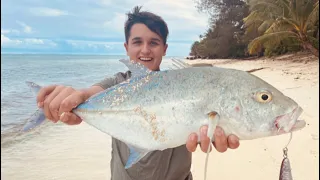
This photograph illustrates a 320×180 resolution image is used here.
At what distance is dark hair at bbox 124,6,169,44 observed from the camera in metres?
2.64

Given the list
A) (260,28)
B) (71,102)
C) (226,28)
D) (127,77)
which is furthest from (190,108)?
(226,28)

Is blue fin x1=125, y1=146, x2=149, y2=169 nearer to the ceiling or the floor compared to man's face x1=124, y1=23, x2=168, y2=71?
nearer to the floor

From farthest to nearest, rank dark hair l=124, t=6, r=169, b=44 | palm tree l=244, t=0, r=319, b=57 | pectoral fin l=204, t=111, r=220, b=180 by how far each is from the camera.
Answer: palm tree l=244, t=0, r=319, b=57 < dark hair l=124, t=6, r=169, b=44 < pectoral fin l=204, t=111, r=220, b=180

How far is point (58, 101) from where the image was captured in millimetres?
1836

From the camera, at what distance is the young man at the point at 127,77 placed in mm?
1829

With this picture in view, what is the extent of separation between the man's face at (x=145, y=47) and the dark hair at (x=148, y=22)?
0.11ft

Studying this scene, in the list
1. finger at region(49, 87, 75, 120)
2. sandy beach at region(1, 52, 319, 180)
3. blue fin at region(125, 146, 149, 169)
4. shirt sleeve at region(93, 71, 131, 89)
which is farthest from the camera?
sandy beach at region(1, 52, 319, 180)

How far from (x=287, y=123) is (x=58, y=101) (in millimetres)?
1202

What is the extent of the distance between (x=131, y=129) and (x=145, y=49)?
956 millimetres

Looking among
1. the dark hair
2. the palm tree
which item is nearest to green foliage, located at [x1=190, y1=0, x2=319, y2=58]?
the palm tree

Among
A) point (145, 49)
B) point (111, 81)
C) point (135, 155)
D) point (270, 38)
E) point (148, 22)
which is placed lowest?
point (135, 155)

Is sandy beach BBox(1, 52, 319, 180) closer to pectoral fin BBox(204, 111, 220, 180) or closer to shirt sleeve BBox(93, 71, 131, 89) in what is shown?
shirt sleeve BBox(93, 71, 131, 89)

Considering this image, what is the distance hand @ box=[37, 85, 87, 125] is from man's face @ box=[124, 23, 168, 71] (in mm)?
776

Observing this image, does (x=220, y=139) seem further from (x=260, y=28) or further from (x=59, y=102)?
(x=260, y=28)
